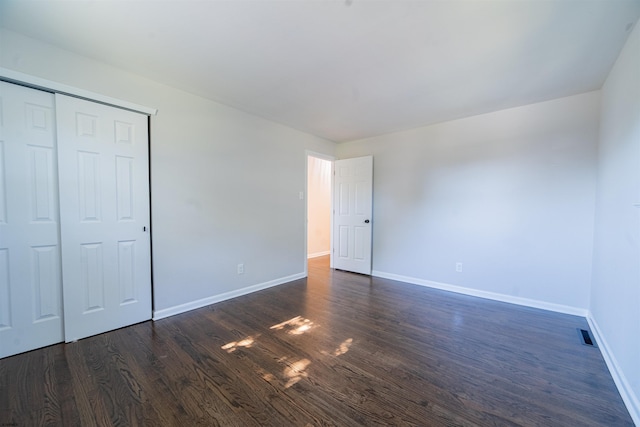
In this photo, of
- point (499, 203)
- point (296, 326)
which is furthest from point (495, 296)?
point (296, 326)

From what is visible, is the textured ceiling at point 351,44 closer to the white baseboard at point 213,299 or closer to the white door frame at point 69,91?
the white door frame at point 69,91

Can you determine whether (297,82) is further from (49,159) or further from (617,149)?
(617,149)

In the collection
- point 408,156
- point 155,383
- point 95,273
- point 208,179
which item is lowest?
→ point 155,383

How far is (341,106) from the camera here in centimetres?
309

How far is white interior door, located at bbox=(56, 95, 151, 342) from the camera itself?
7.05 feet

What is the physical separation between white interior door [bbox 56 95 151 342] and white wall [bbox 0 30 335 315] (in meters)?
0.13

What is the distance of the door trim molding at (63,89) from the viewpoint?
187 centimetres

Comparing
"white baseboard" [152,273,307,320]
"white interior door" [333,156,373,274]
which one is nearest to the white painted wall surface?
"white interior door" [333,156,373,274]

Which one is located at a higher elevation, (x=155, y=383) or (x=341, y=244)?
(x=341, y=244)

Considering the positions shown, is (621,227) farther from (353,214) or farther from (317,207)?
(317,207)

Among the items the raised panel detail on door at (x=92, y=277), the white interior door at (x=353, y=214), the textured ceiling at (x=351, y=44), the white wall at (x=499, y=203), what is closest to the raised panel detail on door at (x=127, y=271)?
the raised panel detail on door at (x=92, y=277)

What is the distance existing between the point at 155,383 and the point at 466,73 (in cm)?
358

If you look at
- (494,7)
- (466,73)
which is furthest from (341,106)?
(494,7)

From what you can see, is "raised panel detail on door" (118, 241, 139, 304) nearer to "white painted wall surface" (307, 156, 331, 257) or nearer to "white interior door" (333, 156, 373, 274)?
"white interior door" (333, 156, 373, 274)
